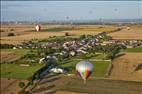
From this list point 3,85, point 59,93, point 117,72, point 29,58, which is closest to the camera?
point 59,93

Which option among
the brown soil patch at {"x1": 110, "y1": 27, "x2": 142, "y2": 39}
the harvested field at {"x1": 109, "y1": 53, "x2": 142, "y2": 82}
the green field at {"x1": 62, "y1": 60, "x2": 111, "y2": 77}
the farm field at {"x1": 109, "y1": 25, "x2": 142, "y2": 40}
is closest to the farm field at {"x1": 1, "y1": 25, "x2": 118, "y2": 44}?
the farm field at {"x1": 109, "y1": 25, "x2": 142, "y2": 40}

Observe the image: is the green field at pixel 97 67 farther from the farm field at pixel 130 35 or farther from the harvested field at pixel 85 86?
the farm field at pixel 130 35

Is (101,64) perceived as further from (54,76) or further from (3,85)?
(3,85)

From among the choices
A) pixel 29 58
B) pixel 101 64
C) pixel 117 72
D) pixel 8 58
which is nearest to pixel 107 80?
pixel 117 72

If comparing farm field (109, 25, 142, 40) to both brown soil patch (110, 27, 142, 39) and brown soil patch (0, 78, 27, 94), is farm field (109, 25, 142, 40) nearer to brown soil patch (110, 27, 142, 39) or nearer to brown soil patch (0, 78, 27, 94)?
brown soil patch (110, 27, 142, 39)

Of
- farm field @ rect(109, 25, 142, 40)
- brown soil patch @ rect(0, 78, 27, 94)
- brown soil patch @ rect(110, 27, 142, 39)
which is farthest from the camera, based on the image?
brown soil patch @ rect(110, 27, 142, 39)

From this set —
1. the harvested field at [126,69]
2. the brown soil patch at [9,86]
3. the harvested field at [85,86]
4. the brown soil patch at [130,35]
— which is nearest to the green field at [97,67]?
the harvested field at [126,69]
